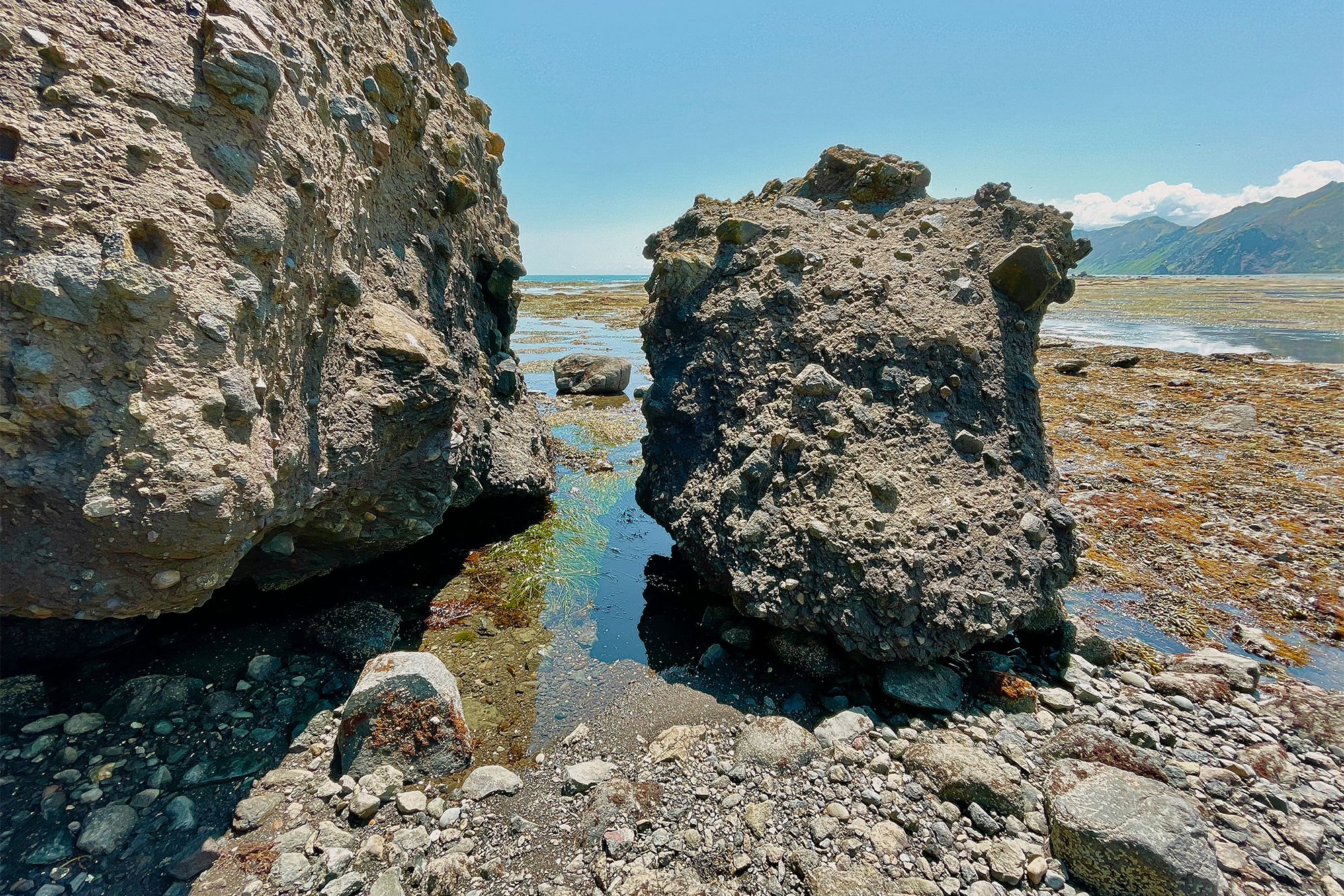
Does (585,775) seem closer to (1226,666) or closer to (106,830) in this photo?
(106,830)

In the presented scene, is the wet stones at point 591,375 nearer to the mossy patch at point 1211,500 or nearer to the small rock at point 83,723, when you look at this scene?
the mossy patch at point 1211,500

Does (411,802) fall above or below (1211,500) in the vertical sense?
below

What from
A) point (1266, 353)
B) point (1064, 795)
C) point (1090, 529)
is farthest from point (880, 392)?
point (1266, 353)

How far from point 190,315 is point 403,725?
3.63m

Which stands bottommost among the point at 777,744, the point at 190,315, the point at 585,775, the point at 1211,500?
the point at 585,775

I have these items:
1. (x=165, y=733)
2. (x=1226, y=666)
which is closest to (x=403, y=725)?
(x=165, y=733)

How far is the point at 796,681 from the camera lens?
6008 millimetres

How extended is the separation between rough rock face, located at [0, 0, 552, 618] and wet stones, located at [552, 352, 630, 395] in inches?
522

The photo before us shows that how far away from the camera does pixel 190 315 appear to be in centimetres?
394

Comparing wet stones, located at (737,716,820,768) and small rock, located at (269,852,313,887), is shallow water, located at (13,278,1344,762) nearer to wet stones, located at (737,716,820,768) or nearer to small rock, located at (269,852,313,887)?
wet stones, located at (737,716,820,768)

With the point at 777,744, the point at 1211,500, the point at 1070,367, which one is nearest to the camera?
the point at 777,744

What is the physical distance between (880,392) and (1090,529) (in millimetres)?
5513

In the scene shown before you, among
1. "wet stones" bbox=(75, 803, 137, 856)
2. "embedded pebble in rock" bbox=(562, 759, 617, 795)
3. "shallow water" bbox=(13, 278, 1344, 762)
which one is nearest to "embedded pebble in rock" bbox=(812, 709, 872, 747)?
"shallow water" bbox=(13, 278, 1344, 762)

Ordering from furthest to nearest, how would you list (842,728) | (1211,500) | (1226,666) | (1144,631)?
(1211,500), (1144,631), (1226,666), (842,728)
